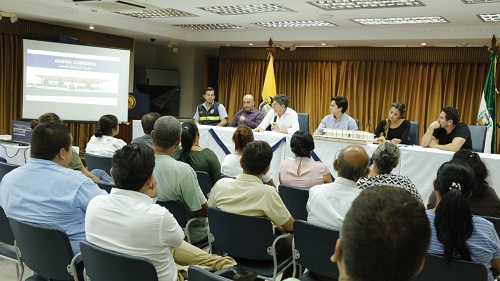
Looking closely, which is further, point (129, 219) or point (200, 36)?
point (200, 36)

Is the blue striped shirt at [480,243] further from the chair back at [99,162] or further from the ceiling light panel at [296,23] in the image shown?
the ceiling light panel at [296,23]

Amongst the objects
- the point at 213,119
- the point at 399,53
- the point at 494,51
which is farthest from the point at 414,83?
the point at 213,119

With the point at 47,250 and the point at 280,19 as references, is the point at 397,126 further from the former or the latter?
the point at 47,250

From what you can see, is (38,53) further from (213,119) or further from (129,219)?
(129,219)

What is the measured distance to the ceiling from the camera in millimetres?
5918

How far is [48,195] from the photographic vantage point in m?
2.15

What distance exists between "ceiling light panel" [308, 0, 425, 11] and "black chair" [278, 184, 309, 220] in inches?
126

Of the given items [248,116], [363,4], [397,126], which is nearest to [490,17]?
[363,4]

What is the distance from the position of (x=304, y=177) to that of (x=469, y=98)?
19.9 feet

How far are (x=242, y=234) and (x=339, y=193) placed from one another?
0.57 meters

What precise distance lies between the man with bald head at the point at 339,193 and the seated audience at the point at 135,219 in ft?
2.82

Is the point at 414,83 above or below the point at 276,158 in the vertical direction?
above

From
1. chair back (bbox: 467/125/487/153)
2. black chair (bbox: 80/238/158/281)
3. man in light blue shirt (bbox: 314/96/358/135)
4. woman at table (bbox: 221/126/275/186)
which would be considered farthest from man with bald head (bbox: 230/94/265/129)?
black chair (bbox: 80/238/158/281)

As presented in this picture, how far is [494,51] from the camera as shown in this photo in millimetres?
6402
